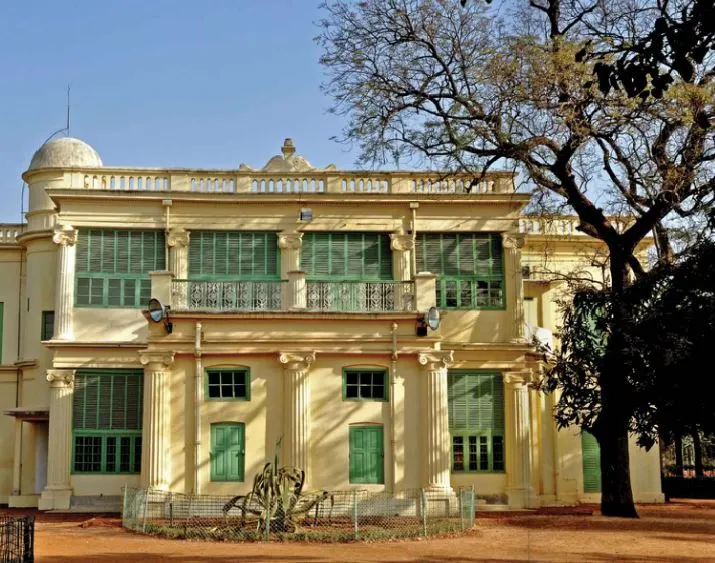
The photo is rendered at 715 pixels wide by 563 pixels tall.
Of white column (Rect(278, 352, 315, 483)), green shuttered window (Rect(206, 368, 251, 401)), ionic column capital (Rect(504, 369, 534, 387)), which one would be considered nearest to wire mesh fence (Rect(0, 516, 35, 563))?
white column (Rect(278, 352, 315, 483))

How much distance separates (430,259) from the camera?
93.7ft

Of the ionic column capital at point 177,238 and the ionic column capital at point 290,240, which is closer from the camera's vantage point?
the ionic column capital at point 177,238

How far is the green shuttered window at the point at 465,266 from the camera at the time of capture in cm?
2841

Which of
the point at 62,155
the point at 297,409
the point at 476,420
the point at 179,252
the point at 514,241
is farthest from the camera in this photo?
the point at 62,155

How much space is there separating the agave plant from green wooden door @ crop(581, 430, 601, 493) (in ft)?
35.0

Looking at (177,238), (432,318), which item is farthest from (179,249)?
(432,318)

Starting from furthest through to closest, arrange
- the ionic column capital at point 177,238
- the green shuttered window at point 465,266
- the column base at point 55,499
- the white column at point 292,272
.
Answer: the green shuttered window at point 465,266 → the ionic column capital at point 177,238 → the column base at point 55,499 → the white column at point 292,272

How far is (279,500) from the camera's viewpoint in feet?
67.5

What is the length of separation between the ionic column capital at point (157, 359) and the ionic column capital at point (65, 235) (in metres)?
5.22

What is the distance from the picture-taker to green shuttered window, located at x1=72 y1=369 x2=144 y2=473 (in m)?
27.2

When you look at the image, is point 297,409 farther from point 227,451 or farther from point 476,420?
point 476,420

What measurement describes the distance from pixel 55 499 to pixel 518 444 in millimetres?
12401

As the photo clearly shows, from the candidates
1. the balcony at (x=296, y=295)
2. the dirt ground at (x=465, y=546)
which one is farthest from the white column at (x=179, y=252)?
the dirt ground at (x=465, y=546)

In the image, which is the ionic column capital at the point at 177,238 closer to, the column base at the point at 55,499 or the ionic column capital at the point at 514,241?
the column base at the point at 55,499
